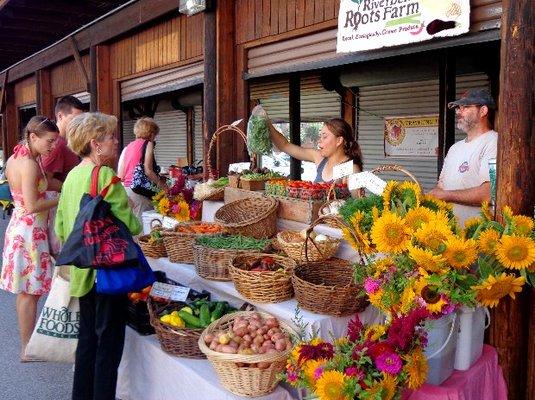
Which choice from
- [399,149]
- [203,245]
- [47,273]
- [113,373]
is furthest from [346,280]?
[399,149]

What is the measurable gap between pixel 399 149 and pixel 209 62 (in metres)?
3.21

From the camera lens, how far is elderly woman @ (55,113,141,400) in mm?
2709

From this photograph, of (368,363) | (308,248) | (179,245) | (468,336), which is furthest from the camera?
(179,245)

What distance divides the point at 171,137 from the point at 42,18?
379 cm

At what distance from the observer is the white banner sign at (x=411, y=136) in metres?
6.77

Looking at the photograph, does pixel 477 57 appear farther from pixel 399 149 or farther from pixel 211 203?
pixel 211 203

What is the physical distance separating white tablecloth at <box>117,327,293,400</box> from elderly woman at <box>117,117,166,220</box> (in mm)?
2305

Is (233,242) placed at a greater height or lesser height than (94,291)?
greater

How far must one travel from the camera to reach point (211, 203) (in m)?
4.28

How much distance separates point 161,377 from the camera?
2844 mm

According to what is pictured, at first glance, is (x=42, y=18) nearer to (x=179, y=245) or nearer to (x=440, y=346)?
(x=179, y=245)

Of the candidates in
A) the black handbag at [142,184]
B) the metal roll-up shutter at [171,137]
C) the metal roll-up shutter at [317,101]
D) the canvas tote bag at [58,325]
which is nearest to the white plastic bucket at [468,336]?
the canvas tote bag at [58,325]

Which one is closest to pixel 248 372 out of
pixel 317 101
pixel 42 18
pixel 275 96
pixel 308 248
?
pixel 308 248

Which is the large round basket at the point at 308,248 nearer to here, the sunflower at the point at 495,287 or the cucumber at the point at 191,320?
the cucumber at the point at 191,320
